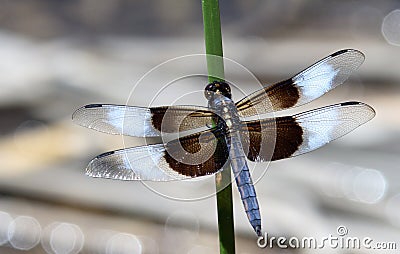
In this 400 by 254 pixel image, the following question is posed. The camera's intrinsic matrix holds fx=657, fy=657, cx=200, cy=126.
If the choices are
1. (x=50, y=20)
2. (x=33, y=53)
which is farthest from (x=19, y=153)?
(x=50, y=20)

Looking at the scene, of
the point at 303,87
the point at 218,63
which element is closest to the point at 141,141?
the point at 303,87

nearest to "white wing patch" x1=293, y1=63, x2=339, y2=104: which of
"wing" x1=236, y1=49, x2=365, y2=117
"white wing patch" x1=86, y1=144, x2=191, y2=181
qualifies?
"wing" x1=236, y1=49, x2=365, y2=117

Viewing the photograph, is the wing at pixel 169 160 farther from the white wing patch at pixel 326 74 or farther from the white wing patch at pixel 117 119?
the white wing patch at pixel 326 74

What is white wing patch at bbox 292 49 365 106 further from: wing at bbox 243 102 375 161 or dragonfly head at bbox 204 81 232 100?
dragonfly head at bbox 204 81 232 100

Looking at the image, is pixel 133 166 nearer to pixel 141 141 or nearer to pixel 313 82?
pixel 313 82

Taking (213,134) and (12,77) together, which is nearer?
(213,134)

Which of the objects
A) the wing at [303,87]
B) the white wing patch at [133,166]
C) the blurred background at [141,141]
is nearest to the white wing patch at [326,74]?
the wing at [303,87]

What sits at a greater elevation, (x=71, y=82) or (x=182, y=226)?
(x=71, y=82)

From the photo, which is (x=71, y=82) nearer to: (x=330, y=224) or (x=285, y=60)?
(x=285, y=60)
